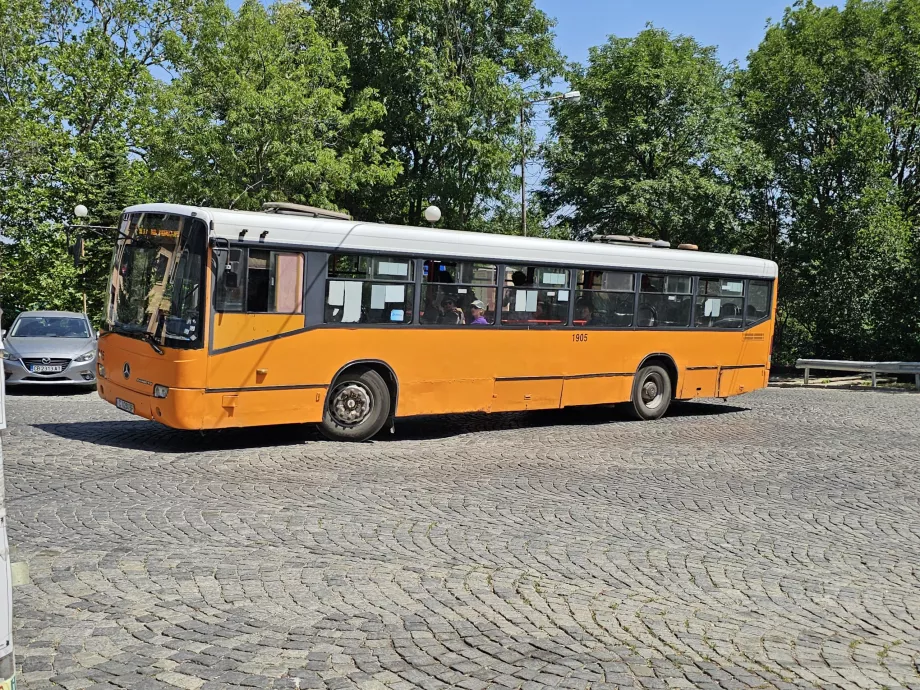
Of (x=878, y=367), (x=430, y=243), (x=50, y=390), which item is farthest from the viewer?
(x=878, y=367)

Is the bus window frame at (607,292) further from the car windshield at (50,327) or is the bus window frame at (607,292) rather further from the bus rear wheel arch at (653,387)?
the car windshield at (50,327)

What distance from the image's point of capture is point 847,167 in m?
34.6

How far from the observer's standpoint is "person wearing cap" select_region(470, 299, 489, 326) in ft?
47.0

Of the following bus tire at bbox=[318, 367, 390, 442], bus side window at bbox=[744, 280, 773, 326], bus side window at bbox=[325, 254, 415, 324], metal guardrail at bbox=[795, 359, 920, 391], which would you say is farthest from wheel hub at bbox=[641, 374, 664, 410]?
metal guardrail at bbox=[795, 359, 920, 391]

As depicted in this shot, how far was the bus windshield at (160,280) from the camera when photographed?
1182cm

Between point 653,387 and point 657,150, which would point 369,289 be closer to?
point 653,387

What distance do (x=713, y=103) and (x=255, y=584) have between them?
31561 millimetres

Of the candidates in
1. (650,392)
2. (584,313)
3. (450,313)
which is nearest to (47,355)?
(450,313)

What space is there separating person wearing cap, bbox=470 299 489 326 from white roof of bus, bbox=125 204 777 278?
2.14ft

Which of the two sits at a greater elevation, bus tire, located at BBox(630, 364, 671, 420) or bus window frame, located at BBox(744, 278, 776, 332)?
bus window frame, located at BBox(744, 278, 776, 332)

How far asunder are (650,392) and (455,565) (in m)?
10.6

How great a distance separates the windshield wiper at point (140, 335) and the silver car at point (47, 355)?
6403 mm

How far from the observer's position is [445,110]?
117ft

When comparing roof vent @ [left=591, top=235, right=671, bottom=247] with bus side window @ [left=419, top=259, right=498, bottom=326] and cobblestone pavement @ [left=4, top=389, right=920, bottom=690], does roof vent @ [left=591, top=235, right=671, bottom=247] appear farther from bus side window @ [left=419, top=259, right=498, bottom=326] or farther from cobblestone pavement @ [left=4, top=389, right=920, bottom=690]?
cobblestone pavement @ [left=4, top=389, right=920, bottom=690]
